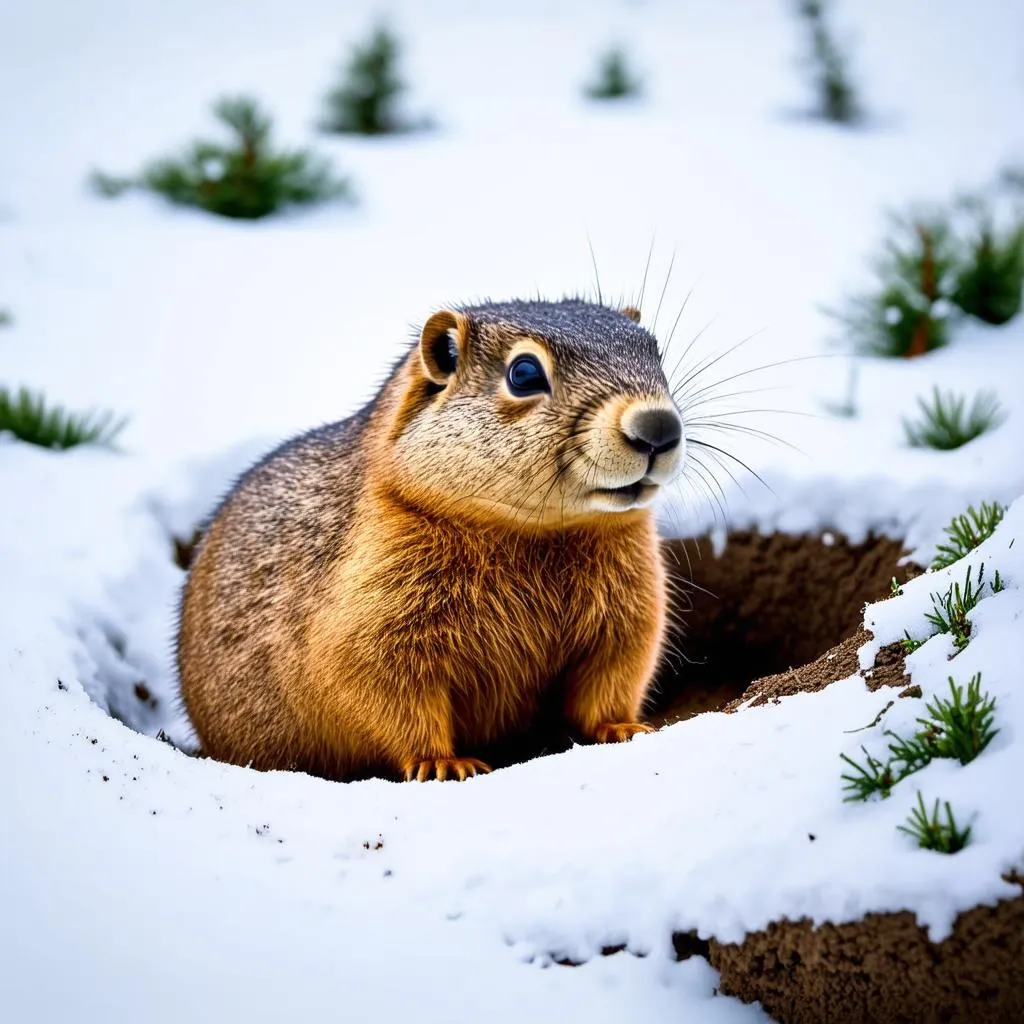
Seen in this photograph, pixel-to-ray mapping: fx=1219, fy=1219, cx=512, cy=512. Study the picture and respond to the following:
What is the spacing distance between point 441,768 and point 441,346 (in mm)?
1736

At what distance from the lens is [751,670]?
751 centimetres

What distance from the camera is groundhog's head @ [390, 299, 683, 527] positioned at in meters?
4.44

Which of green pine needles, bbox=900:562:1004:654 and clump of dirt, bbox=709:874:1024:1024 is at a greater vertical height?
green pine needles, bbox=900:562:1004:654

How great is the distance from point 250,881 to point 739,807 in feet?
4.73

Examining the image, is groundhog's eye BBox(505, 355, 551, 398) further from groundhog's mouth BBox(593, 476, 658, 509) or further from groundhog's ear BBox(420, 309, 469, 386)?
groundhog's mouth BBox(593, 476, 658, 509)

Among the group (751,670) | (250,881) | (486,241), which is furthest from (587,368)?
(486,241)

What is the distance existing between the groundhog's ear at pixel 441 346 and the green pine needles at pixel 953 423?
3.48 meters

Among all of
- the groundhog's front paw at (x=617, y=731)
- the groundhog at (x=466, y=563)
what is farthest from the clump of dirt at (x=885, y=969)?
the groundhog's front paw at (x=617, y=731)

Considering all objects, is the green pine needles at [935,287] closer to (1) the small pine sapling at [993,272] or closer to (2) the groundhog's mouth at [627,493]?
(1) the small pine sapling at [993,272]

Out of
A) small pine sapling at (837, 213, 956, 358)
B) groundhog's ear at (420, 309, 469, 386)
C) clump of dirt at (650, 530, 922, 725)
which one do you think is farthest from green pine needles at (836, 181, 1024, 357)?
groundhog's ear at (420, 309, 469, 386)

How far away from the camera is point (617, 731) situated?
5.16 m

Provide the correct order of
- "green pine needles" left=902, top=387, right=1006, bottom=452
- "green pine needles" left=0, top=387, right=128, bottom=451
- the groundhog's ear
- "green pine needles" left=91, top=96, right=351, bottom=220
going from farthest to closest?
"green pine needles" left=91, top=96, right=351, bottom=220, "green pine needles" left=0, top=387, right=128, bottom=451, "green pine needles" left=902, top=387, right=1006, bottom=452, the groundhog's ear

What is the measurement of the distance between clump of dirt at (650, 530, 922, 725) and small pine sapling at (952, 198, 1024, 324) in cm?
276

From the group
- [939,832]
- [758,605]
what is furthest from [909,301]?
[939,832]
